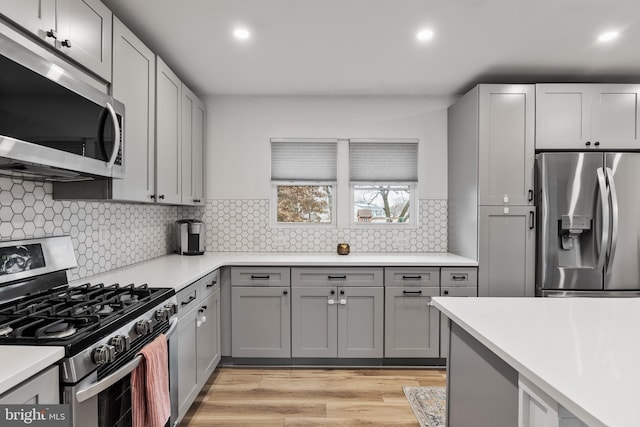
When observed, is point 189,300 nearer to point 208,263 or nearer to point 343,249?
point 208,263

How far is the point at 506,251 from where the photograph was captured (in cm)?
298

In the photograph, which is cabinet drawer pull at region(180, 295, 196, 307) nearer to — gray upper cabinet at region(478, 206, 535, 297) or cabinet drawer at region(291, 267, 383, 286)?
cabinet drawer at region(291, 267, 383, 286)

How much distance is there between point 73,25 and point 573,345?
2417mm

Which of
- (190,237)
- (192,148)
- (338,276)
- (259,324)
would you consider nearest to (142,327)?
(259,324)

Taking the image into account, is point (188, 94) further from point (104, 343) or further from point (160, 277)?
point (104, 343)

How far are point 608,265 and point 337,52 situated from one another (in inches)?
111

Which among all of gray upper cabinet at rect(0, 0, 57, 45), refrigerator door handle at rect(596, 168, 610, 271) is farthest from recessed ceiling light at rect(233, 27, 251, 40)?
refrigerator door handle at rect(596, 168, 610, 271)

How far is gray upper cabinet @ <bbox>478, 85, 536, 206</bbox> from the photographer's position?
298 centimetres

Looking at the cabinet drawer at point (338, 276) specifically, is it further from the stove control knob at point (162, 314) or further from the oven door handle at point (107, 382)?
the oven door handle at point (107, 382)

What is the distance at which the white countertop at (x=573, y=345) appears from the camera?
75cm

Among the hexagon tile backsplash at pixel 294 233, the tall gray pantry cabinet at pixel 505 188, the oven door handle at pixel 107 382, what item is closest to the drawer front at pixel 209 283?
the hexagon tile backsplash at pixel 294 233

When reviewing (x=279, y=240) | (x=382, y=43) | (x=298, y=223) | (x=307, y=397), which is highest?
(x=382, y=43)

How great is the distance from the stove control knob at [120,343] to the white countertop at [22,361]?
24cm

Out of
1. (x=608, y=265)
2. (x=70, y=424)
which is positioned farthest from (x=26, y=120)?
(x=608, y=265)
